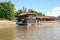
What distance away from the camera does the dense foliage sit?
69188 millimetres

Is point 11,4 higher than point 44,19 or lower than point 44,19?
higher

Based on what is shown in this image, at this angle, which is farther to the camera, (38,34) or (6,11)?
(6,11)

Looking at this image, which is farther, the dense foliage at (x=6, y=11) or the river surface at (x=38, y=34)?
the dense foliage at (x=6, y=11)

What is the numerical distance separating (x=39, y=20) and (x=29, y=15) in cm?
1070

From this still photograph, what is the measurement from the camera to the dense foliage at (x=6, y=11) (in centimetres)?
6919

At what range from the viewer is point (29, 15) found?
219ft

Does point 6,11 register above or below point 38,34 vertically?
below

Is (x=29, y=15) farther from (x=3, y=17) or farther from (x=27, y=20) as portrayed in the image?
(x=3, y=17)

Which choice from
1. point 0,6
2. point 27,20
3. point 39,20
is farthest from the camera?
point 39,20

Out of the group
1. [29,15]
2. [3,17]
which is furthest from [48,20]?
[3,17]

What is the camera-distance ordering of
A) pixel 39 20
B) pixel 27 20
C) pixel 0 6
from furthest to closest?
1. pixel 39 20
2. pixel 0 6
3. pixel 27 20

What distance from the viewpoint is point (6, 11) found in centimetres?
6975

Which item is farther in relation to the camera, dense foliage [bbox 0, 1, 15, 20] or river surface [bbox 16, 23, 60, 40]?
dense foliage [bbox 0, 1, 15, 20]

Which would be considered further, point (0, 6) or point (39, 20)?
point (39, 20)
